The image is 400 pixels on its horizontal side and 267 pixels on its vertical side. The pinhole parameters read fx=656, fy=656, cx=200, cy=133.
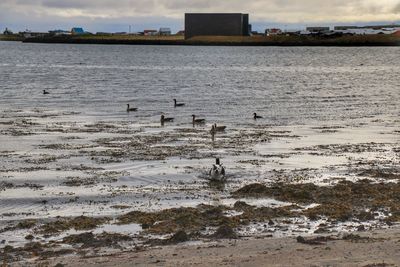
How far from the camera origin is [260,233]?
1313cm

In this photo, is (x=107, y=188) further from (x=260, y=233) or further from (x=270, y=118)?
(x=270, y=118)

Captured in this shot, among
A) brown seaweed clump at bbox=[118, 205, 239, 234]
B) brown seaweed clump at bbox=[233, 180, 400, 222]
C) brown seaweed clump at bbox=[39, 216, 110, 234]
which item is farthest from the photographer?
brown seaweed clump at bbox=[233, 180, 400, 222]

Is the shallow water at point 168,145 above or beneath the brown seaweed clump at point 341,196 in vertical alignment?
beneath

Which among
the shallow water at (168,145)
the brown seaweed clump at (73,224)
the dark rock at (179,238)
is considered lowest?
the shallow water at (168,145)

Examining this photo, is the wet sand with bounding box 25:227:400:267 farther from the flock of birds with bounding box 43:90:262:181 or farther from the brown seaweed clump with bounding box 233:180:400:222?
the flock of birds with bounding box 43:90:262:181

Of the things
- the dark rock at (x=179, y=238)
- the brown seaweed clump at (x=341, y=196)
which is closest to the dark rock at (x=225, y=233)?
the dark rock at (x=179, y=238)

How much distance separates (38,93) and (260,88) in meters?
20.2

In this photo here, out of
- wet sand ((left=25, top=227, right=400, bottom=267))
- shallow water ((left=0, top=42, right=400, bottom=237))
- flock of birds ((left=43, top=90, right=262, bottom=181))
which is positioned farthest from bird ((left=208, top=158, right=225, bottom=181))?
wet sand ((left=25, top=227, right=400, bottom=267))

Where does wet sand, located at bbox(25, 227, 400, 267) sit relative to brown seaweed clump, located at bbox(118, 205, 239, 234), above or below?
above

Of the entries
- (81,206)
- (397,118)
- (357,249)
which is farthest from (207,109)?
(357,249)

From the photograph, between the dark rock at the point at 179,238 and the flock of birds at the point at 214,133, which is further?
the flock of birds at the point at 214,133

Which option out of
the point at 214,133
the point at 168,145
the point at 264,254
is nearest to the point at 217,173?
the point at 168,145

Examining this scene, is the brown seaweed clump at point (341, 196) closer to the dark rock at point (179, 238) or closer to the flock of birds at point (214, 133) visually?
the flock of birds at point (214, 133)

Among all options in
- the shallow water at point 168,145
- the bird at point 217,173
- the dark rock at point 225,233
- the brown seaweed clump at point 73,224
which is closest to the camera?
the dark rock at point 225,233
